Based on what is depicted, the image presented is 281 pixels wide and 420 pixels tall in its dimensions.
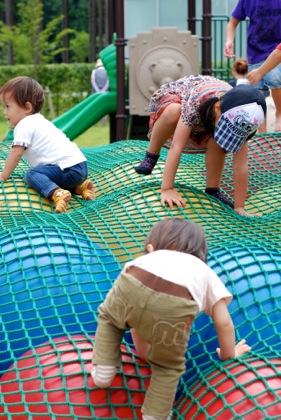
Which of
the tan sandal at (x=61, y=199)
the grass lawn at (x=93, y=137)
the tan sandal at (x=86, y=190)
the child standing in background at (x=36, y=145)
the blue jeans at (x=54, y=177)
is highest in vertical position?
the child standing in background at (x=36, y=145)

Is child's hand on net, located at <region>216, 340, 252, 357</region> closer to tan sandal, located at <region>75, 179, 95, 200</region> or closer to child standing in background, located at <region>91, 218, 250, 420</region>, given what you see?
child standing in background, located at <region>91, 218, 250, 420</region>

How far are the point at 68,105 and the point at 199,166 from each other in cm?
1575

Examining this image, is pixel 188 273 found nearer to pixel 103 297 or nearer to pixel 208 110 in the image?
pixel 103 297

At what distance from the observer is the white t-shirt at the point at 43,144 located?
13.6ft

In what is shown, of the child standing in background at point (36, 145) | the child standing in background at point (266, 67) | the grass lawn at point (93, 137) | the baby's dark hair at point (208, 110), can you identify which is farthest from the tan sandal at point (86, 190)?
the grass lawn at point (93, 137)

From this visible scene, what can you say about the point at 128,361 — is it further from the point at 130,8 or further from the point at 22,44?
the point at 22,44

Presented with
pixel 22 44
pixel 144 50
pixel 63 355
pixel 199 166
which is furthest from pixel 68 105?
pixel 63 355

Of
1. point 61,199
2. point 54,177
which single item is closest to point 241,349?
point 61,199

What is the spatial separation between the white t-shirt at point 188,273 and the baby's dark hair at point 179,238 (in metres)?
0.04

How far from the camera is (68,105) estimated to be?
19938 millimetres

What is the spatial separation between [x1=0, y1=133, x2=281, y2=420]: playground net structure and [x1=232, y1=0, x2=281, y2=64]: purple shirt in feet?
6.74

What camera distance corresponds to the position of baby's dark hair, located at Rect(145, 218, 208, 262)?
227 centimetres

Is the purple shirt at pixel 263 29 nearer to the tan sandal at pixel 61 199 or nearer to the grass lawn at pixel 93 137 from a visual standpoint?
the tan sandal at pixel 61 199

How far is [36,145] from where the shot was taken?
419cm
